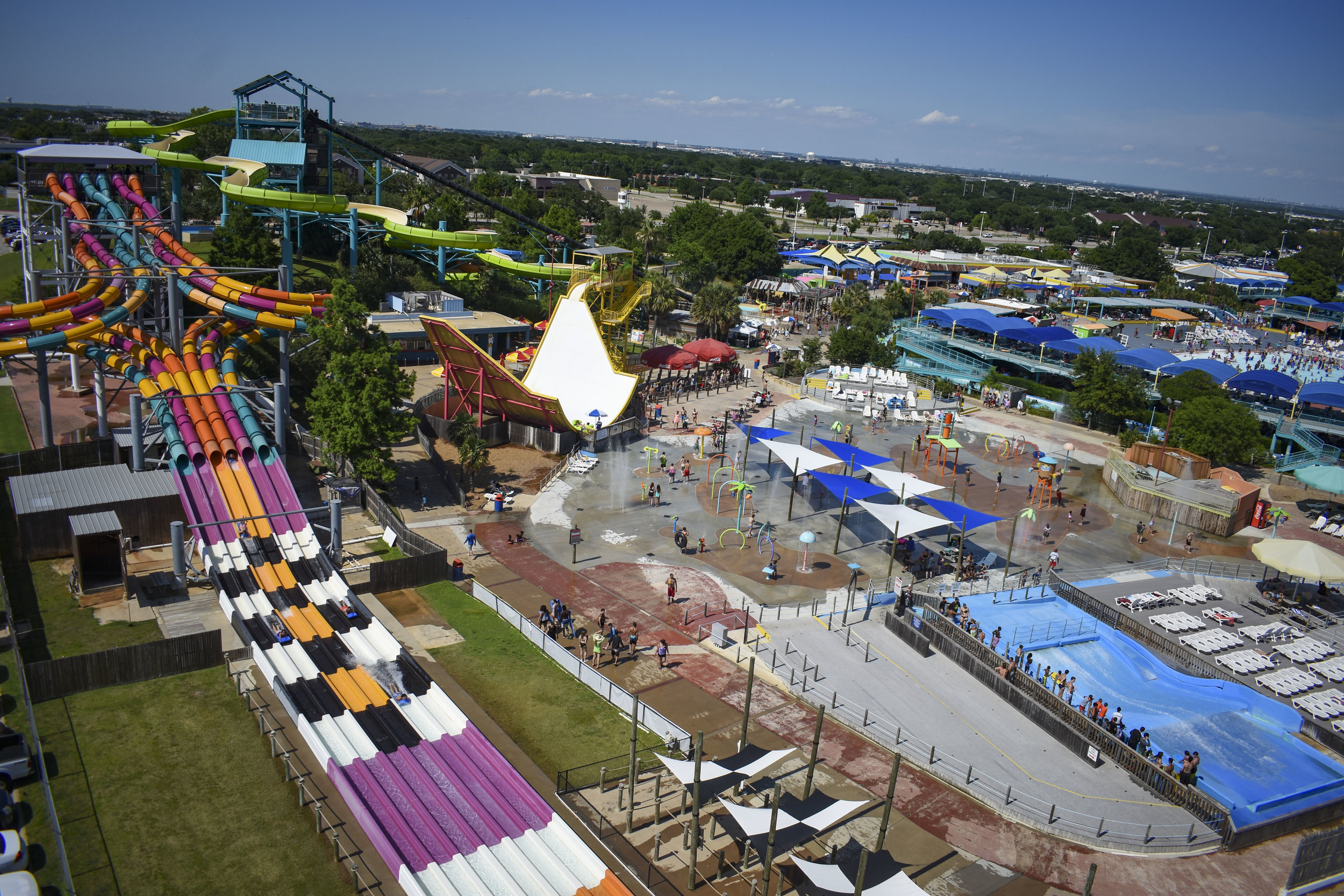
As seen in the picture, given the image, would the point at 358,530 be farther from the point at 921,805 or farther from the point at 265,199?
→ the point at 265,199

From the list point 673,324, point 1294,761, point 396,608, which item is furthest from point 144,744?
point 673,324

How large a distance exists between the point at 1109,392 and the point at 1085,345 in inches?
566

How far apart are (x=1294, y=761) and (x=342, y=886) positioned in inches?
1055

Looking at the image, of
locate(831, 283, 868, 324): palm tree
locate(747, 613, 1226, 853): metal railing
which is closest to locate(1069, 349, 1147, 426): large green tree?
locate(831, 283, 868, 324): palm tree

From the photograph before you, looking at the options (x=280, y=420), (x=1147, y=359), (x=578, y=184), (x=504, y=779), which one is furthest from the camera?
(x=578, y=184)

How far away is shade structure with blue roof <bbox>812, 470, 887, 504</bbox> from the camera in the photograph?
37656 mm

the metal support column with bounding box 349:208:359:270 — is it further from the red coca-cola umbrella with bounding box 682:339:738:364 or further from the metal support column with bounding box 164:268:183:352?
the red coca-cola umbrella with bounding box 682:339:738:364

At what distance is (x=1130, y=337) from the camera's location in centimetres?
8975

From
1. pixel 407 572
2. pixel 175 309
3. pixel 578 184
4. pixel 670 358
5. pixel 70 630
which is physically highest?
pixel 578 184

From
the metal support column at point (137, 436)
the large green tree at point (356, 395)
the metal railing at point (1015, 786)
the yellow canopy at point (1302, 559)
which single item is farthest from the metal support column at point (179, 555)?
the yellow canopy at point (1302, 559)

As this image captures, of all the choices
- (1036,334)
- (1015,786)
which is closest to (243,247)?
(1015,786)

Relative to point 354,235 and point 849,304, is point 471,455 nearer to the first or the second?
point 354,235

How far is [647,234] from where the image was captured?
107125 millimetres

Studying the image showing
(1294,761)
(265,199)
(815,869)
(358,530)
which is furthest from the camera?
(265,199)
